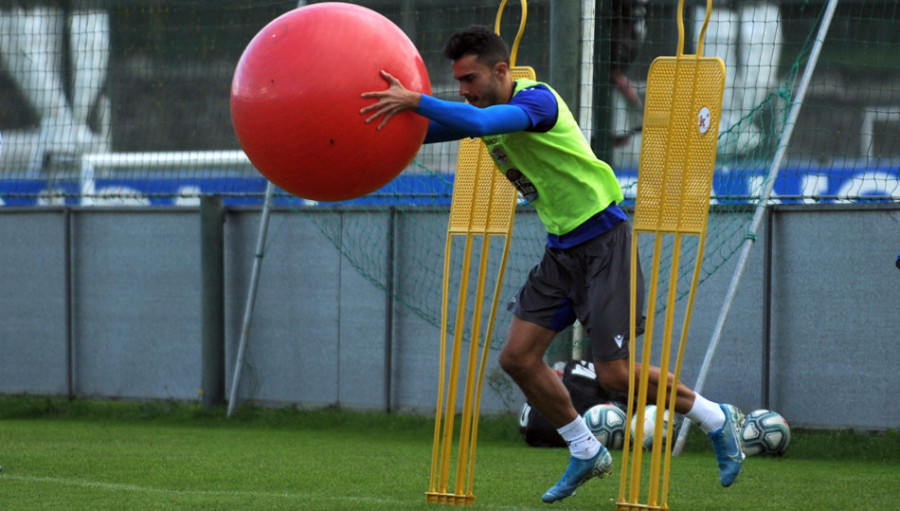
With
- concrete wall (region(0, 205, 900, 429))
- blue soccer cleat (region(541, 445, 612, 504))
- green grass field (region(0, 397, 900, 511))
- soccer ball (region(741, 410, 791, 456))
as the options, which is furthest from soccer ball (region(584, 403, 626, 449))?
blue soccer cleat (region(541, 445, 612, 504))

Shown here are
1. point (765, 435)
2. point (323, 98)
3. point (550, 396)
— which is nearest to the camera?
point (323, 98)

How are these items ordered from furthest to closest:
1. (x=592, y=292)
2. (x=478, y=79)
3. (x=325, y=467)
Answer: (x=325, y=467) → (x=592, y=292) → (x=478, y=79)

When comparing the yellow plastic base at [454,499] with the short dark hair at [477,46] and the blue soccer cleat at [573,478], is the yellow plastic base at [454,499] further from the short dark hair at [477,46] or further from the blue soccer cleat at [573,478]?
the short dark hair at [477,46]

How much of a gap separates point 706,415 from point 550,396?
28.2 inches

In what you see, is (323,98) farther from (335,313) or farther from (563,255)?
(335,313)

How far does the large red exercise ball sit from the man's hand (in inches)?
0.9

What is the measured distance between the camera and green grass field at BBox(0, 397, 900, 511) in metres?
6.07

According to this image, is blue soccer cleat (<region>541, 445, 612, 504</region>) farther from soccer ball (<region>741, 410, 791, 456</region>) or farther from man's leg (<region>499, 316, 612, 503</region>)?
soccer ball (<region>741, 410, 791, 456</region>)

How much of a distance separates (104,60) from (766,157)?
5.98 m

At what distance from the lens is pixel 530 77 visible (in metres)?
6.21

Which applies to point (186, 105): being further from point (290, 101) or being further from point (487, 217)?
point (290, 101)

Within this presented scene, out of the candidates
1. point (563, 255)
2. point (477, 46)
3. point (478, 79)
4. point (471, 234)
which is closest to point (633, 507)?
point (563, 255)

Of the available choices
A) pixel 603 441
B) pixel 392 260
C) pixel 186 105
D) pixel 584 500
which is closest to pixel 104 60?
pixel 186 105

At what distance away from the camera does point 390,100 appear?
4.88 meters
